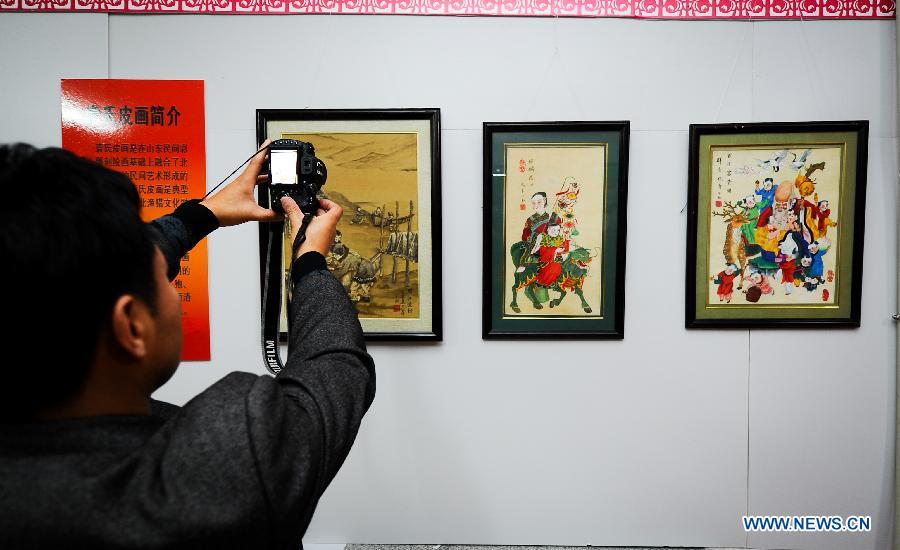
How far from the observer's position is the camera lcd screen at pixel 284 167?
78 cm

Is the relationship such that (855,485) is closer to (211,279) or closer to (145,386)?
(145,386)

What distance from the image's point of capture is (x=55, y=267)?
0.40 meters

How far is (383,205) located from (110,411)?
3.12 feet

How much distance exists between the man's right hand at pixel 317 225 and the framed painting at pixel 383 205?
58 cm

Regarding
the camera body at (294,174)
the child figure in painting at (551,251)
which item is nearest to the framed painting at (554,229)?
the child figure in painting at (551,251)

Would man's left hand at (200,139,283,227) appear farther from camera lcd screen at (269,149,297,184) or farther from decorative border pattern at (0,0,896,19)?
decorative border pattern at (0,0,896,19)

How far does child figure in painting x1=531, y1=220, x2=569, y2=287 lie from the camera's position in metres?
1.34

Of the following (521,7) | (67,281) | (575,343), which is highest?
(521,7)

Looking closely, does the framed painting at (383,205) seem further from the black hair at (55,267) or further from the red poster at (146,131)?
the black hair at (55,267)

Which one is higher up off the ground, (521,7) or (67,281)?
(521,7)

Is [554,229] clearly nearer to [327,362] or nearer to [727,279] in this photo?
[727,279]

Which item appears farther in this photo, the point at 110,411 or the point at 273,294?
the point at 273,294

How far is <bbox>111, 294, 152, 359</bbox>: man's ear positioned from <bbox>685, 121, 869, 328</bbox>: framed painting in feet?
4.27

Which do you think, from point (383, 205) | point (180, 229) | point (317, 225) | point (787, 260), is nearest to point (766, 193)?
point (787, 260)
